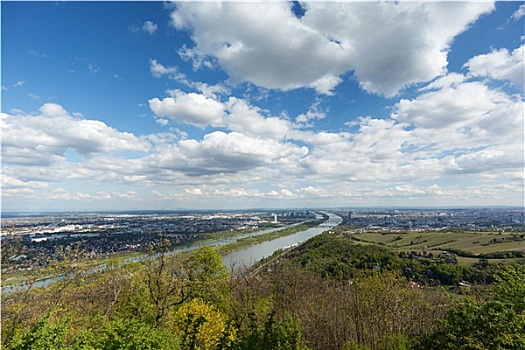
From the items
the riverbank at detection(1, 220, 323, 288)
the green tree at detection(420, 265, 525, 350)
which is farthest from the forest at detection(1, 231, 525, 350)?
the riverbank at detection(1, 220, 323, 288)

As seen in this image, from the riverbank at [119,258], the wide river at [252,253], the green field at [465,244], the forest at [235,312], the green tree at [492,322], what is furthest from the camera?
the wide river at [252,253]

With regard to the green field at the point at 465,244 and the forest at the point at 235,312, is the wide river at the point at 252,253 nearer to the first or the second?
the forest at the point at 235,312

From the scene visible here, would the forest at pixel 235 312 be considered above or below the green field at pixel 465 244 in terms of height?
above

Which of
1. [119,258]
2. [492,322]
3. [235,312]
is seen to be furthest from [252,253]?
[492,322]

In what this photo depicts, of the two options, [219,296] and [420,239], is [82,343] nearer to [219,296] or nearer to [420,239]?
[219,296]

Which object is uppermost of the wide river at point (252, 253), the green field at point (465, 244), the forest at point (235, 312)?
the forest at point (235, 312)

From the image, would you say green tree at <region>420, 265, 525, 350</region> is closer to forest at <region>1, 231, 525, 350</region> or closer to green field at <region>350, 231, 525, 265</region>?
forest at <region>1, 231, 525, 350</region>

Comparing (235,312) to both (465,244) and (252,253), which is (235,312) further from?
(465,244)

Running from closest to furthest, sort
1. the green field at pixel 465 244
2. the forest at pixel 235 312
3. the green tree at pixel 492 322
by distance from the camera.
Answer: the green tree at pixel 492 322 < the forest at pixel 235 312 < the green field at pixel 465 244

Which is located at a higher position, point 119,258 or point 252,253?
point 119,258

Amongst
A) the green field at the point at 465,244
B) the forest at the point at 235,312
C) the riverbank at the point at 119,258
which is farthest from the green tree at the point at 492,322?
the green field at the point at 465,244
